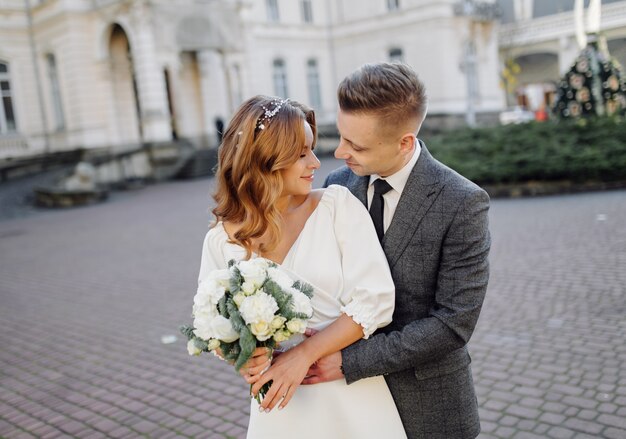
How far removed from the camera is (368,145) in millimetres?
1962

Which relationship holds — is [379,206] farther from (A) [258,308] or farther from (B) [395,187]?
(A) [258,308]

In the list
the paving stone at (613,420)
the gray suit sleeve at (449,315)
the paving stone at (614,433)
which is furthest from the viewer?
the paving stone at (613,420)

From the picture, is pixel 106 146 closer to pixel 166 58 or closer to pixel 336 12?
pixel 166 58

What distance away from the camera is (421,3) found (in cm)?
3216

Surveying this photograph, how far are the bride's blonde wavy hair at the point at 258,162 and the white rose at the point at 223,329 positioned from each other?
1.14ft

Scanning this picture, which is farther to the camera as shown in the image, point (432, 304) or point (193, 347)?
point (432, 304)

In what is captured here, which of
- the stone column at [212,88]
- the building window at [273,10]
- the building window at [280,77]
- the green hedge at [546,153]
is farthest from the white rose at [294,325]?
the building window at [273,10]

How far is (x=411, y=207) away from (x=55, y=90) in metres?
28.1

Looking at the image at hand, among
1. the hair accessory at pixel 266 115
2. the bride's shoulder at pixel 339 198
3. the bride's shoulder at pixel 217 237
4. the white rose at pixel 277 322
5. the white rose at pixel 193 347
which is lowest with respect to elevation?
the white rose at pixel 193 347

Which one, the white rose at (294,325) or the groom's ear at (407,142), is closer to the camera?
the white rose at (294,325)

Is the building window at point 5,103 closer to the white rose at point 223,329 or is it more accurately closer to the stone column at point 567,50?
the white rose at point 223,329

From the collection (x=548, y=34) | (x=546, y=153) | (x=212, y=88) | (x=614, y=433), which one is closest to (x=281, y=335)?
(x=614, y=433)

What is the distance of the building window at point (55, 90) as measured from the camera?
2666 centimetres

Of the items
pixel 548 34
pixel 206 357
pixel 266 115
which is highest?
pixel 548 34
